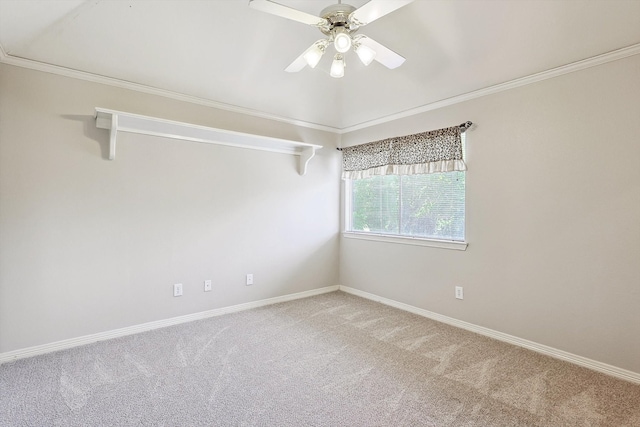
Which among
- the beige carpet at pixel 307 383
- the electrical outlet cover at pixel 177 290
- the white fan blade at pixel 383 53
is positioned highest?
the white fan blade at pixel 383 53

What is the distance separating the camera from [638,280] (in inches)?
89.9

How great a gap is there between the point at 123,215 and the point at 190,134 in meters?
1.01

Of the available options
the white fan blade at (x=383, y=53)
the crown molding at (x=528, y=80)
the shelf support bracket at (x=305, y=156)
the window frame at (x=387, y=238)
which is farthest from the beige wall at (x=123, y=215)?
the white fan blade at (x=383, y=53)

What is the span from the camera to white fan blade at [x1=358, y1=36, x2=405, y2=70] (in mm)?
2014

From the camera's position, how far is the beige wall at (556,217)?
2.34 meters

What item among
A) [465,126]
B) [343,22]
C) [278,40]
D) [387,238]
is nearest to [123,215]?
[278,40]

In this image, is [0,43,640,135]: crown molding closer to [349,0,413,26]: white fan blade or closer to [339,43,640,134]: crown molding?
[339,43,640,134]: crown molding

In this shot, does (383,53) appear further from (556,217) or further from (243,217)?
(243,217)

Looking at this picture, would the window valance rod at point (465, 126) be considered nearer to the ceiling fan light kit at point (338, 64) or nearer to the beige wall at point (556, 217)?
the beige wall at point (556, 217)

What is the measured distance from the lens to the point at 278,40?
2.84 metres

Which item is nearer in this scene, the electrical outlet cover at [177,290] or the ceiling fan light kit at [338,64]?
the ceiling fan light kit at [338,64]

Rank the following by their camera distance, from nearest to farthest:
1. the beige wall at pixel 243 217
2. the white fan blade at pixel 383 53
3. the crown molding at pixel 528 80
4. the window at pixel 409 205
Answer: the white fan blade at pixel 383 53
the crown molding at pixel 528 80
the beige wall at pixel 243 217
the window at pixel 409 205

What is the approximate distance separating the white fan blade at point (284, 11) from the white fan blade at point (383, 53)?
28 centimetres

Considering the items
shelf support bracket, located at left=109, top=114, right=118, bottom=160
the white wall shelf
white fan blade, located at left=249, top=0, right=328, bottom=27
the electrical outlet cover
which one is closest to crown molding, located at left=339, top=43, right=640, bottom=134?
the white wall shelf
